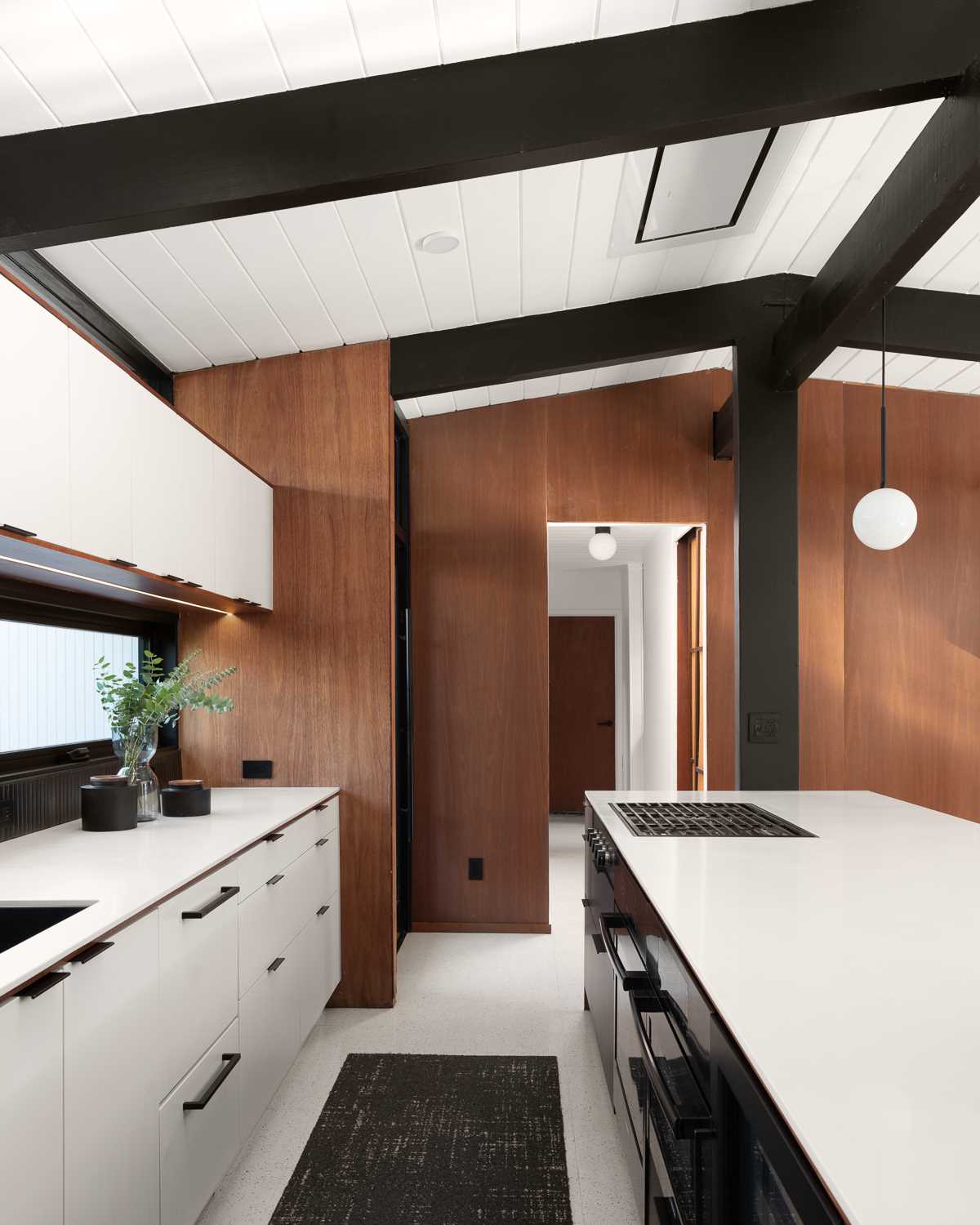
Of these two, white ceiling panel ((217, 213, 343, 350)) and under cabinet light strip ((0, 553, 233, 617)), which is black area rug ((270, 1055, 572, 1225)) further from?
white ceiling panel ((217, 213, 343, 350))

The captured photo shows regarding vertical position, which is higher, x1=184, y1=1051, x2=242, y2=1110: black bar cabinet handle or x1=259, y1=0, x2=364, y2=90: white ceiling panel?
x1=259, y1=0, x2=364, y2=90: white ceiling panel

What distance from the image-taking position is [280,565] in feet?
11.3

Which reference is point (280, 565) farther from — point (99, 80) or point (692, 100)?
point (692, 100)

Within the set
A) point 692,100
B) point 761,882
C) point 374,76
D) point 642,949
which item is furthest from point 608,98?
point 642,949

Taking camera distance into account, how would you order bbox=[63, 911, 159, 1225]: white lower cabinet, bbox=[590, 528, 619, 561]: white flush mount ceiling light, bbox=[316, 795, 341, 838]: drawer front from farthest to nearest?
bbox=[590, 528, 619, 561]: white flush mount ceiling light < bbox=[316, 795, 341, 838]: drawer front < bbox=[63, 911, 159, 1225]: white lower cabinet

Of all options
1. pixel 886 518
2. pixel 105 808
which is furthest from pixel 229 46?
pixel 886 518

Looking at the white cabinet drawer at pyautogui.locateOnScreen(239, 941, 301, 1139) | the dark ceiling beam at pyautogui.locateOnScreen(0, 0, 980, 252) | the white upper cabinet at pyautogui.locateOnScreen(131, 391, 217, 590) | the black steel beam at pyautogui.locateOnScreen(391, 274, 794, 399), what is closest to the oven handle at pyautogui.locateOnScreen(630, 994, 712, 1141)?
the white cabinet drawer at pyautogui.locateOnScreen(239, 941, 301, 1139)

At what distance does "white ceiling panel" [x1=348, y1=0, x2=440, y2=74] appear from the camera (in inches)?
69.1

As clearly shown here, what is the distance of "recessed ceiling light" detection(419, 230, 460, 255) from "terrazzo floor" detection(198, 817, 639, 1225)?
2.54 m

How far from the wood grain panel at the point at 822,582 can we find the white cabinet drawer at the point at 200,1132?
3.24 m

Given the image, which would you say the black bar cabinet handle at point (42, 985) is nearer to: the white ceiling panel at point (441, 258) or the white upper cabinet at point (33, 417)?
the white upper cabinet at point (33, 417)

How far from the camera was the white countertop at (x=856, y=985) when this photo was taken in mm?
753

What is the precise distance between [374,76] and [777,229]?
5.44 feet

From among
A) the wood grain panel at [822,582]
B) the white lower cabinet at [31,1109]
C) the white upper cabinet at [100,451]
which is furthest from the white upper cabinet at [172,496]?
the wood grain panel at [822,582]
